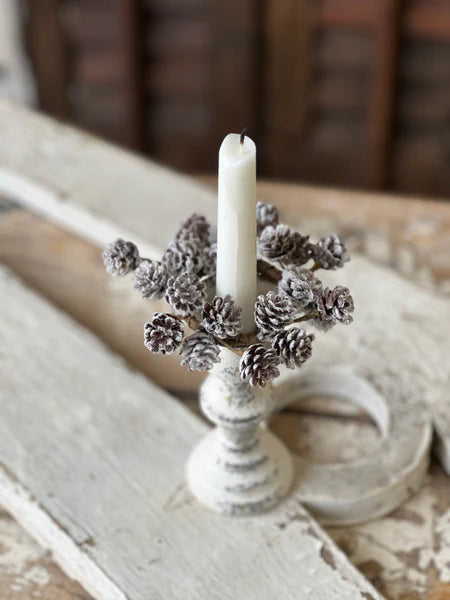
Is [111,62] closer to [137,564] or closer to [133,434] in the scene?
[133,434]

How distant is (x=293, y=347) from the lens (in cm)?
58

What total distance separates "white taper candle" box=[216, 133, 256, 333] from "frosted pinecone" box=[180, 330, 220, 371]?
0.14 feet

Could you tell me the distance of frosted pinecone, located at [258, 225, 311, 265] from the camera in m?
0.65

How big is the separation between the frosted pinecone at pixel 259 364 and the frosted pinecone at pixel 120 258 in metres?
0.12

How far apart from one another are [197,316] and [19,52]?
5.59 ft

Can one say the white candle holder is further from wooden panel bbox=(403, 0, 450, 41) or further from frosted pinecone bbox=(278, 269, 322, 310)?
wooden panel bbox=(403, 0, 450, 41)

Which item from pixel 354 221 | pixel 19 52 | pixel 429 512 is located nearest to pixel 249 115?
pixel 19 52

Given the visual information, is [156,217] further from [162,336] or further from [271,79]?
[271,79]

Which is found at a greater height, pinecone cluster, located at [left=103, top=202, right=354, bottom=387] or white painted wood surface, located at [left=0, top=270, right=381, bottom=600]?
pinecone cluster, located at [left=103, top=202, right=354, bottom=387]

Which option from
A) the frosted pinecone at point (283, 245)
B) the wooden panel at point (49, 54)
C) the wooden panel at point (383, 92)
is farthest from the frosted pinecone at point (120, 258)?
the wooden panel at point (49, 54)

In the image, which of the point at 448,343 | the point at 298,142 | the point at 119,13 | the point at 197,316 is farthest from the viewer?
the point at 298,142

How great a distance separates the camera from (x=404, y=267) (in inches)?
41.4

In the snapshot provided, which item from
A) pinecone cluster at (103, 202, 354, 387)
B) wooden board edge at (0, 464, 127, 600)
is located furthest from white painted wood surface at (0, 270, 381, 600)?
pinecone cluster at (103, 202, 354, 387)

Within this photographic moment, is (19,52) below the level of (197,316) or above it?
below
